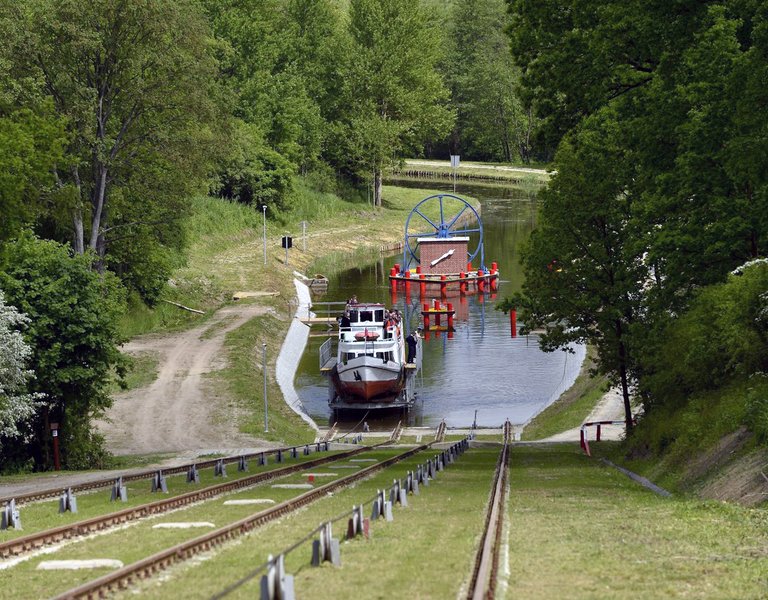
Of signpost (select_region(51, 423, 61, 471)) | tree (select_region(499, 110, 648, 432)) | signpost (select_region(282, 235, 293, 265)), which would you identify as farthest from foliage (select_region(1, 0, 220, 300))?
signpost (select_region(282, 235, 293, 265))

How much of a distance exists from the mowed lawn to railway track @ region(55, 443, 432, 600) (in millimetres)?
4376

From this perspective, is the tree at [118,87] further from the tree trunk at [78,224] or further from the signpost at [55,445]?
the signpost at [55,445]

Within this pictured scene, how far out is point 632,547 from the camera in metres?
17.0

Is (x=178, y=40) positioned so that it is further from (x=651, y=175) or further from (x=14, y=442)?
(x=651, y=175)

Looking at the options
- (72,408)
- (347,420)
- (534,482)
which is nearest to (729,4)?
(534,482)

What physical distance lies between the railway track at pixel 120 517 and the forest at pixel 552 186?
885cm

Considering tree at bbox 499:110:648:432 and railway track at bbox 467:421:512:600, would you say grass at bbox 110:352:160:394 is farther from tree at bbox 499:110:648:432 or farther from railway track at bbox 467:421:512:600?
railway track at bbox 467:421:512:600

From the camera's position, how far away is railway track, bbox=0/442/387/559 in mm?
18828

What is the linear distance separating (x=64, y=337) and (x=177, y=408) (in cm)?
1361

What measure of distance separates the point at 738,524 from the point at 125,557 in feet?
31.2

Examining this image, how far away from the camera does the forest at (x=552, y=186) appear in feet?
99.0

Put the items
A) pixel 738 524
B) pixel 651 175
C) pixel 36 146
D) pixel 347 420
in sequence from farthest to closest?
pixel 347 420, pixel 36 146, pixel 651 175, pixel 738 524

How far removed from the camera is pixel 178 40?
55.8 m

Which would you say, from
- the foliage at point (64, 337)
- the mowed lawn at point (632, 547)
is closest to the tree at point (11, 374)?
the foliage at point (64, 337)
